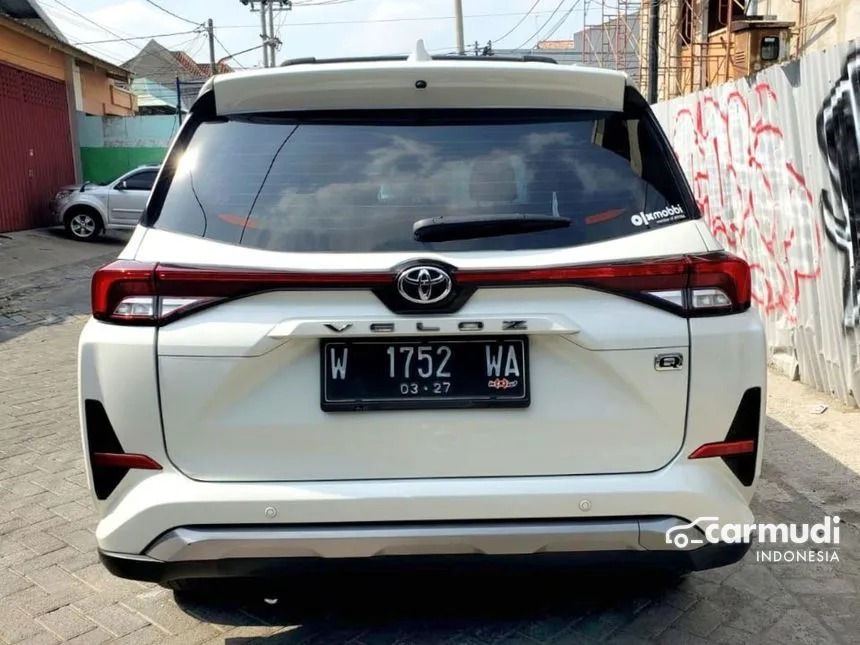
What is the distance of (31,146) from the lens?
18.2 metres

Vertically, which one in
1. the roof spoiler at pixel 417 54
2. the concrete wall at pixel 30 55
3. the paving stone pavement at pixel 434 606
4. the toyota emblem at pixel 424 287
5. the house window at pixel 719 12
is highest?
the house window at pixel 719 12

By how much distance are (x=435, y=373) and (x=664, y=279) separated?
27.5 inches

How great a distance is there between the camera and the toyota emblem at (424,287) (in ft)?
7.52

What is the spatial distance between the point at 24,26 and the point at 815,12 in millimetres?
15255

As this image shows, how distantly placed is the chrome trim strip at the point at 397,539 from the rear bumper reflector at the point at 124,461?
0.20 meters

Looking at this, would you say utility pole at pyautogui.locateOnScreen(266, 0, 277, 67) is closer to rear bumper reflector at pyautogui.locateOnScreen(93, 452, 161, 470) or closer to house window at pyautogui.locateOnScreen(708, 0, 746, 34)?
house window at pyautogui.locateOnScreen(708, 0, 746, 34)

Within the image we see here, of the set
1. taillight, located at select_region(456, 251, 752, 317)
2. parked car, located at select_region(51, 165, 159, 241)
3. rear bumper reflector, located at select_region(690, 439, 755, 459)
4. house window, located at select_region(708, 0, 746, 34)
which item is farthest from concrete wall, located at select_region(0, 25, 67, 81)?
rear bumper reflector, located at select_region(690, 439, 755, 459)

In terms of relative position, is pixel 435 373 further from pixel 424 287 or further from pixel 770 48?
pixel 770 48

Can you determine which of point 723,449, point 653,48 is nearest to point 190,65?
point 653,48

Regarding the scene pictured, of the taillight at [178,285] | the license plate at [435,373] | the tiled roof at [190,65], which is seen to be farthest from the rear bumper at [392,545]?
the tiled roof at [190,65]

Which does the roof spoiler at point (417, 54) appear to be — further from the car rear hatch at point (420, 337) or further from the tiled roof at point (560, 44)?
the tiled roof at point (560, 44)

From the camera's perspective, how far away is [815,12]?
1387 cm

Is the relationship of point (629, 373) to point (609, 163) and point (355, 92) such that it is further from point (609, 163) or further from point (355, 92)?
point (355, 92)

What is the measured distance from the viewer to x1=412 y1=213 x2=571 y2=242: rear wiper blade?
2.38m
